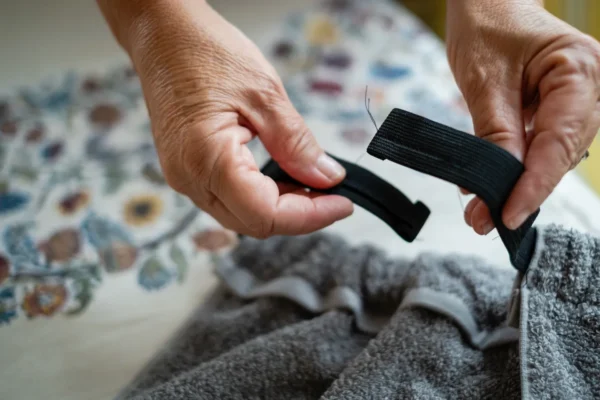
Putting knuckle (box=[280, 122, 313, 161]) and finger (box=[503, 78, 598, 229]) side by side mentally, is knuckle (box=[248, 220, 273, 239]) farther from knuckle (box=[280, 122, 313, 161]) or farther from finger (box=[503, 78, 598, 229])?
finger (box=[503, 78, 598, 229])

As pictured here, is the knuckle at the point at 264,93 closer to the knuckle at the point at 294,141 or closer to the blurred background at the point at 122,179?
the knuckle at the point at 294,141

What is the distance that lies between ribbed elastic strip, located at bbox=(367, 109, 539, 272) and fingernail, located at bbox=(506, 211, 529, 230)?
0.01 m

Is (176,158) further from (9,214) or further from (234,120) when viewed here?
(9,214)

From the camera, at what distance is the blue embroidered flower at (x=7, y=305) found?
76 cm

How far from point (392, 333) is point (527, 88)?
0.86 feet

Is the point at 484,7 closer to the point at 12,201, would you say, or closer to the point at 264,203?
the point at 264,203

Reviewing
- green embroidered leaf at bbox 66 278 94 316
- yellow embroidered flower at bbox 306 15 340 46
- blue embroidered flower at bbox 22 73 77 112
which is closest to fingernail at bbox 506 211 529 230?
green embroidered leaf at bbox 66 278 94 316

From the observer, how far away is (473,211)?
0.52 metres

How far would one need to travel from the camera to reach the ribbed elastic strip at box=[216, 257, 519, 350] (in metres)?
0.56

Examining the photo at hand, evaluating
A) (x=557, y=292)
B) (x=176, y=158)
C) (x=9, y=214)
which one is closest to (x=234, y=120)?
(x=176, y=158)

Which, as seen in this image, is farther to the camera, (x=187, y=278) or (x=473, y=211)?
(x=187, y=278)

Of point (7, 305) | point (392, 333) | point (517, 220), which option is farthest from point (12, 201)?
point (517, 220)

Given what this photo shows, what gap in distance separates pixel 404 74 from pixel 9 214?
707 mm

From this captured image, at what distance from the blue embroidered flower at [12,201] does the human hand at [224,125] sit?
418mm
